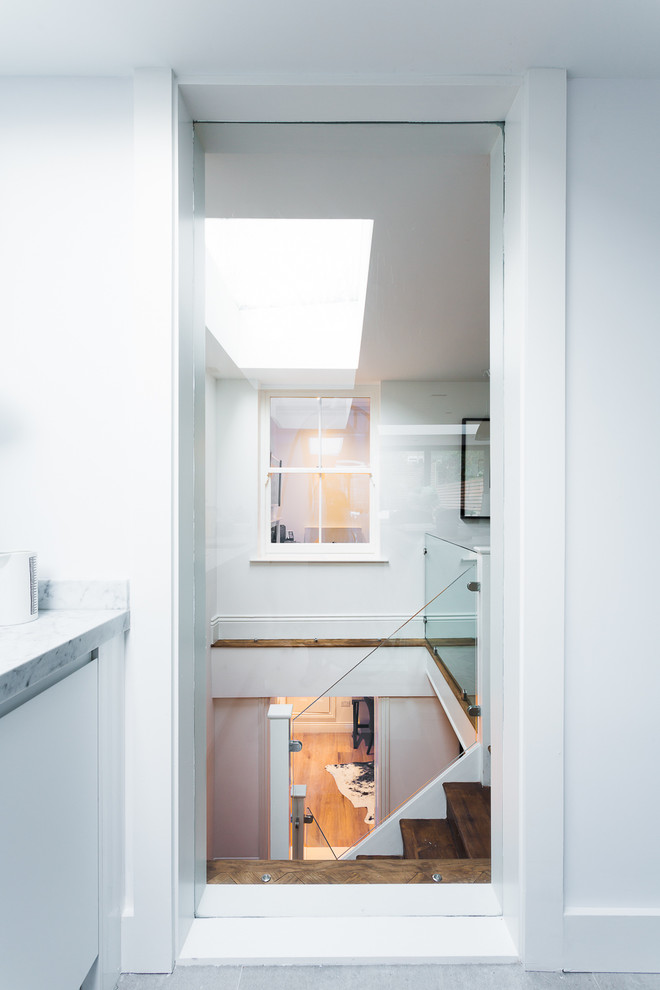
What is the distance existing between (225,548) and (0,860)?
2.88 ft

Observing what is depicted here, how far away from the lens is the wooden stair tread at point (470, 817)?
1.62 m

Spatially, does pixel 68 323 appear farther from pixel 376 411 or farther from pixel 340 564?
pixel 340 564

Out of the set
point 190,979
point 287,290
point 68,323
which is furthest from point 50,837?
point 287,290

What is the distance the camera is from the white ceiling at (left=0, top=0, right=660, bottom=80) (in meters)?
1.16

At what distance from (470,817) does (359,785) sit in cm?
36

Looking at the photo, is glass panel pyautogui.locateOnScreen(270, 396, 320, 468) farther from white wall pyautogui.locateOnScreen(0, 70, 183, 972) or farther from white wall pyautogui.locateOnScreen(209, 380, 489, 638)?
white wall pyautogui.locateOnScreen(0, 70, 183, 972)

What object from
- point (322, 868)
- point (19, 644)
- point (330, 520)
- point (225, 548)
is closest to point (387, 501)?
point (330, 520)

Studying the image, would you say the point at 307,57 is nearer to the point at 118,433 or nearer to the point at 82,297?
the point at 82,297

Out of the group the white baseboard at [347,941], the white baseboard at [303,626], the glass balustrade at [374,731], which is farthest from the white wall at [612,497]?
the white baseboard at [303,626]

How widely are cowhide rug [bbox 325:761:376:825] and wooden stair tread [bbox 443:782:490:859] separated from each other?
241mm

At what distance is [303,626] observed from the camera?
1.62 meters

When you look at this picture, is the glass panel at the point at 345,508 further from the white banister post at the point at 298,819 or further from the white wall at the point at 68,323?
the white banister post at the point at 298,819

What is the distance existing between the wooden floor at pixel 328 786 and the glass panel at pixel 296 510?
2.10 feet

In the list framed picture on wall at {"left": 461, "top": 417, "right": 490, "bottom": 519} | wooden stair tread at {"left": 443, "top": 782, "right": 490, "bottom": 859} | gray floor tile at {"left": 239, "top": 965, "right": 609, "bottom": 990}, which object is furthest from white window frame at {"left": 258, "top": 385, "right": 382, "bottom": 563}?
gray floor tile at {"left": 239, "top": 965, "right": 609, "bottom": 990}
